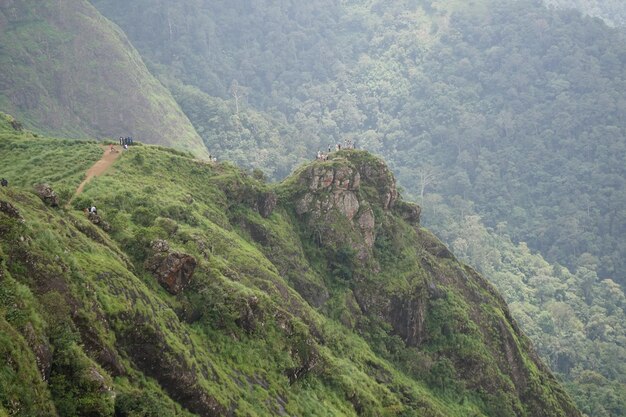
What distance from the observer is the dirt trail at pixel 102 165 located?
3883 centimetres

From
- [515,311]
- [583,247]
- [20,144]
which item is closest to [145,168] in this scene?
[20,144]

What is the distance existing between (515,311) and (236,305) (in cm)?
9625

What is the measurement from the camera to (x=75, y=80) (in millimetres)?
121188

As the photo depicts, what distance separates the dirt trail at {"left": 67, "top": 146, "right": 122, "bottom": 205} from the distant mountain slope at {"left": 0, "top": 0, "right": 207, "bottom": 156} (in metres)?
65.6

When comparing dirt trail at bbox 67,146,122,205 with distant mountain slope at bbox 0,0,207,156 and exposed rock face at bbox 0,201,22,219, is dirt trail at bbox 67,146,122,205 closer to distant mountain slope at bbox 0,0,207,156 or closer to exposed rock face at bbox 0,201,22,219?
exposed rock face at bbox 0,201,22,219

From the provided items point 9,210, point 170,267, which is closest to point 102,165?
point 170,267

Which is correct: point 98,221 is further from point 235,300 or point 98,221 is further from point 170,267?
point 235,300

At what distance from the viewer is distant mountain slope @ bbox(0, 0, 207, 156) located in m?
110

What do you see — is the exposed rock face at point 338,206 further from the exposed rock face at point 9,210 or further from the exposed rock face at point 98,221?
the exposed rock face at point 9,210

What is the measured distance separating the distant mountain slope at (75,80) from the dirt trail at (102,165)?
65557 millimetres

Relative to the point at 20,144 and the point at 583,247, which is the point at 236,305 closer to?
the point at 20,144

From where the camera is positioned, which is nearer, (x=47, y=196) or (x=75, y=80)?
(x=47, y=196)

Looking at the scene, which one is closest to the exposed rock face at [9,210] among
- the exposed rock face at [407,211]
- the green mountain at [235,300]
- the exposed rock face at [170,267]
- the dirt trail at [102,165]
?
the green mountain at [235,300]

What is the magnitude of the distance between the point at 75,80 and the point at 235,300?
10322cm
